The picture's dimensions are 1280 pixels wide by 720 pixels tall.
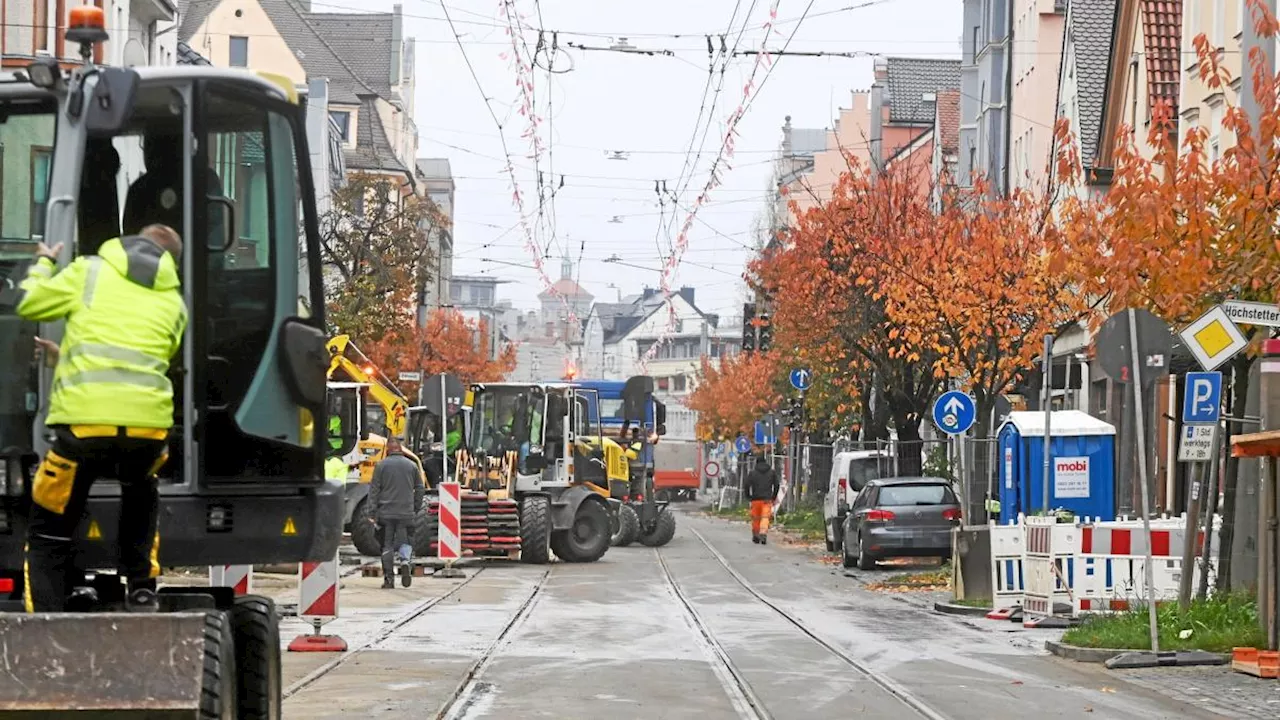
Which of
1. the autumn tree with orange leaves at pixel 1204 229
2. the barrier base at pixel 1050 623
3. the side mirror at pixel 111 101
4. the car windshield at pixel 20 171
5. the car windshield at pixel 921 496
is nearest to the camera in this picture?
the side mirror at pixel 111 101

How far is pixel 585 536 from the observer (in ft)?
124

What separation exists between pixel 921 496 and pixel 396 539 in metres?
8.97

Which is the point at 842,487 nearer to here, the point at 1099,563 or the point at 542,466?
the point at 542,466

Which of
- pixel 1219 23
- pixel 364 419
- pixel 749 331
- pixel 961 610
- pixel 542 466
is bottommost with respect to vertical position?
pixel 961 610

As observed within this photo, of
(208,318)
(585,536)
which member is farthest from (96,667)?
(585,536)

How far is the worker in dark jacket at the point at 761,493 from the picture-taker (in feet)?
156

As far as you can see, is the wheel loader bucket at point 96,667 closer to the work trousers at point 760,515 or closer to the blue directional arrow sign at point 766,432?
the work trousers at point 760,515

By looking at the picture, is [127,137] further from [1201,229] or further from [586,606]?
[586,606]

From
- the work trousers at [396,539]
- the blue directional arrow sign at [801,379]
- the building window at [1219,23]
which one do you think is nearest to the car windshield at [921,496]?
the building window at [1219,23]

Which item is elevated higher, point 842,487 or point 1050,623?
point 842,487

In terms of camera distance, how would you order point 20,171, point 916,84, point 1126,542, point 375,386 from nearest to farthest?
point 20,171 < point 1126,542 < point 375,386 < point 916,84

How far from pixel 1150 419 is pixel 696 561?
8.06 m

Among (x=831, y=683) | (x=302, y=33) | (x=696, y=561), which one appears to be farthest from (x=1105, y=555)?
(x=302, y=33)

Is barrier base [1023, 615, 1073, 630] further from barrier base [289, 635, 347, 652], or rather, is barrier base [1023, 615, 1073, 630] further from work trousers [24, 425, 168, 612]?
work trousers [24, 425, 168, 612]
